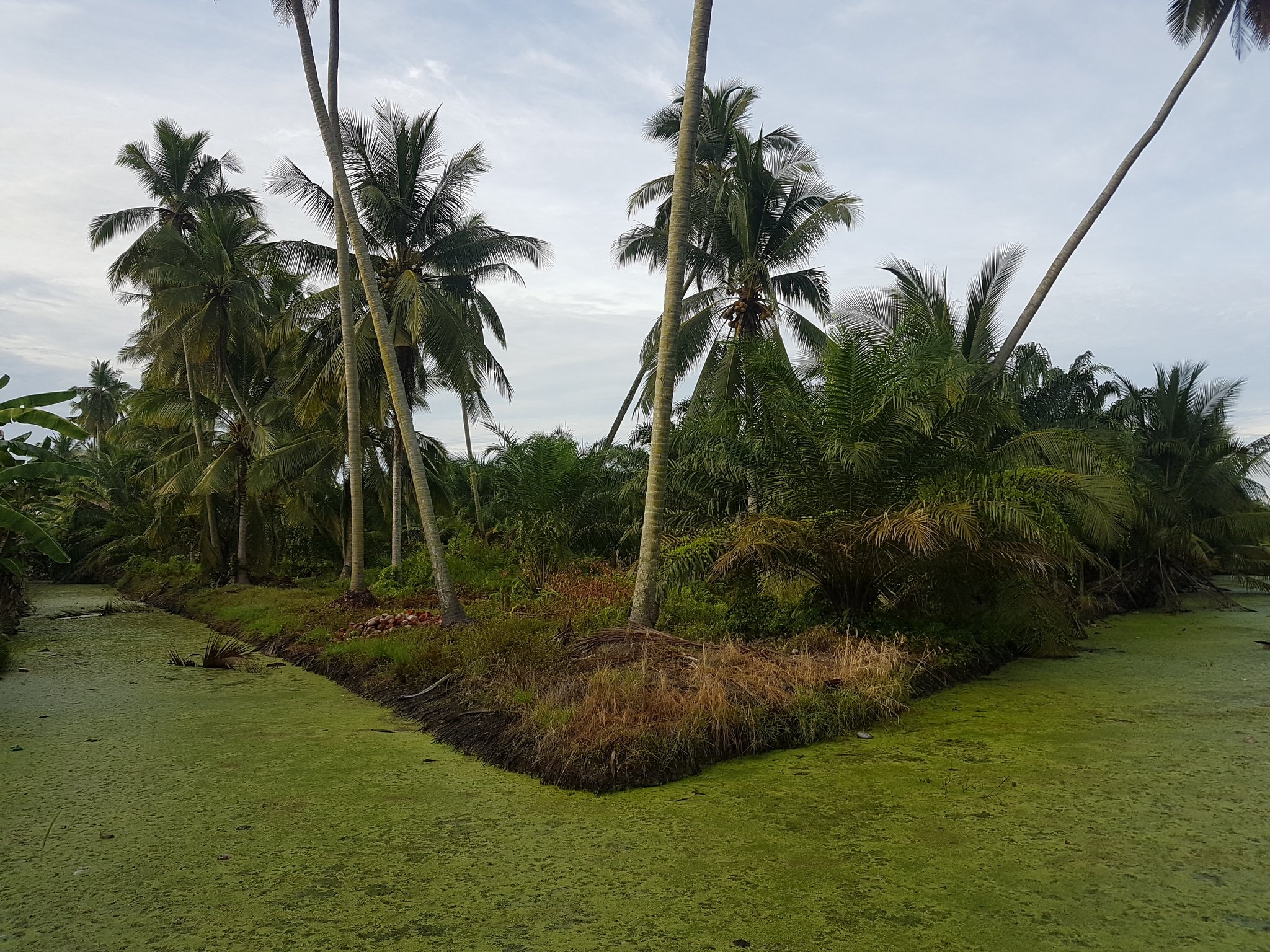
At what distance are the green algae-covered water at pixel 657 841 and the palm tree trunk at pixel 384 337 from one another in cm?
361

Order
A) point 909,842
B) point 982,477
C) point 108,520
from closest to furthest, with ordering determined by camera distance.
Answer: point 909,842 < point 982,477 < point 108,520

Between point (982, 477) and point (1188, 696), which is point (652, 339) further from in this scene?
point (1188, 696)

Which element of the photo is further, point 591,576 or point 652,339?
point 652,339

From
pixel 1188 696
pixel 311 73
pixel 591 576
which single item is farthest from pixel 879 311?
pixel 311 73

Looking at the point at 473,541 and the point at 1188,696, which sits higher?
the point at 473,541

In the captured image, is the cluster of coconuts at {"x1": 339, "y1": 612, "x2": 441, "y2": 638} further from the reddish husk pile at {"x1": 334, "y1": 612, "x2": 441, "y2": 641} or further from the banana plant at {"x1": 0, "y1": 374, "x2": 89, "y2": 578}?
the banana plant at {"x1": 0, "y1": 374, "x2": 89, "y2": 578}

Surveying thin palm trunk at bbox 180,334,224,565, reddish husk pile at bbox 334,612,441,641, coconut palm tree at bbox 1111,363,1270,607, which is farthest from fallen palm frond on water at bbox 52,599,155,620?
coconut palm tree at bbox 1111,363,1270,607

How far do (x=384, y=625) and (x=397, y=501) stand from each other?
228 inches

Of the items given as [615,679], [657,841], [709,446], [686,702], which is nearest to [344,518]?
[709,446]

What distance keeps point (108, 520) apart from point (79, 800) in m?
24.9

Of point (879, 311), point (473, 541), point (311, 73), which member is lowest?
Answer: point (473, 541)

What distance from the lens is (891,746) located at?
5312 mm

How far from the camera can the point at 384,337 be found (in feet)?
34.2

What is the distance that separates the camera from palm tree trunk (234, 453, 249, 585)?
60.6ft
